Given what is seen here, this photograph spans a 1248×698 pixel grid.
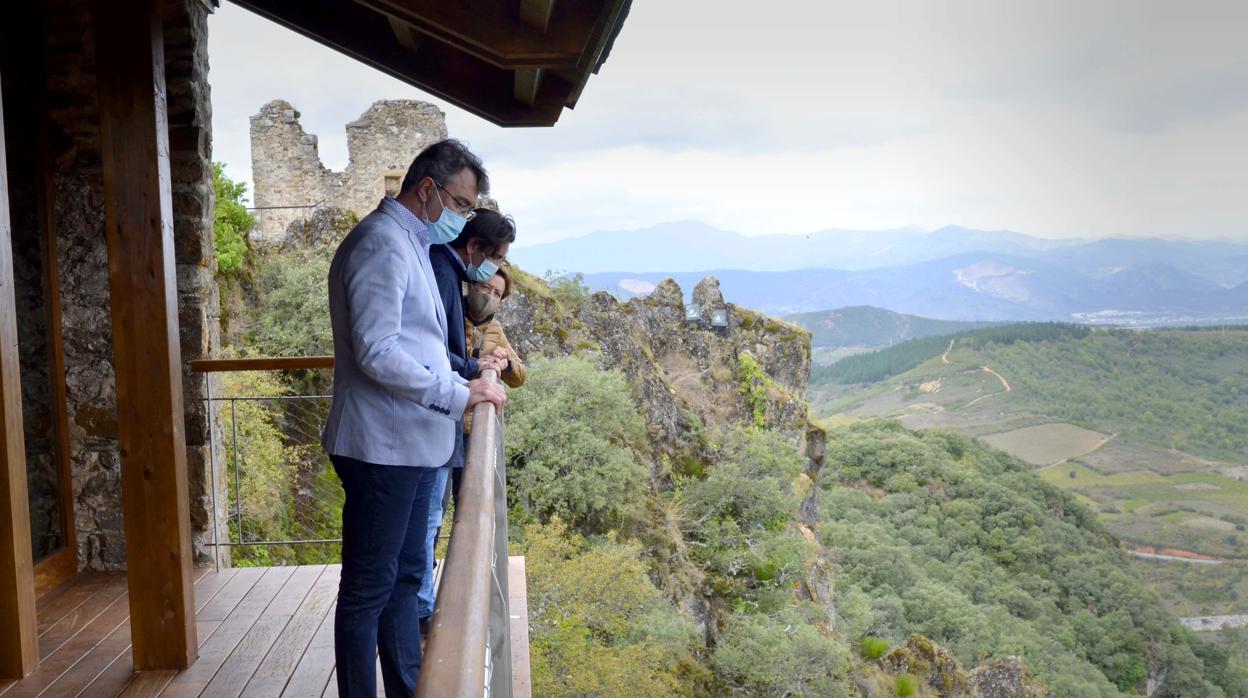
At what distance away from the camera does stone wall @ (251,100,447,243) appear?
1541 cm

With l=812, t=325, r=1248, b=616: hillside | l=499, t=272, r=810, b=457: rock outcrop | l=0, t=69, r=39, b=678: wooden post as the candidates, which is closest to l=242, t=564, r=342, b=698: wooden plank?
l=0, t=69, r=39, b=678: wooden post

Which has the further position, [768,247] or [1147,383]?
[768,247]

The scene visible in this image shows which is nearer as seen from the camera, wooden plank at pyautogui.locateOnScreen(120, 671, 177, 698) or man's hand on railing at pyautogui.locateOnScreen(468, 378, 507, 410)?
man's hand on railing at pyautogui.locateOnScreen(468, 378, 507, 410)

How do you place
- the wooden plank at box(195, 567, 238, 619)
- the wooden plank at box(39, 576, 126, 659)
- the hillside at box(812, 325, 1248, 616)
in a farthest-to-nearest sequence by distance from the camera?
the hillside at box(812, 325, 1248, 616) → the wooden plank at box(195, 567, 238, 619) → the wooden plank at box(39, 576, 126, 659)

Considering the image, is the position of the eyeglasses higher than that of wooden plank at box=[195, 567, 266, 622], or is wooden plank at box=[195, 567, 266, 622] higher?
the eyeglasses

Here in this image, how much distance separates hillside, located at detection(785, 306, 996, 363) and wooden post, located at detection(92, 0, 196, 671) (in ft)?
233

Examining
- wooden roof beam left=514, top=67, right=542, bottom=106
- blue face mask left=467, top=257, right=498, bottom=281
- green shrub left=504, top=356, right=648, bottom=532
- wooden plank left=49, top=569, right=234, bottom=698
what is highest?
wooden roof beam left=514, top=67, right=542, bottom=106

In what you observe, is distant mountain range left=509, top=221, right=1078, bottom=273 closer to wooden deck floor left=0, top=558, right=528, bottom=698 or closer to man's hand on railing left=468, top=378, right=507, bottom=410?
wooden deck floor left=0, top=558, right=528, bottom=698

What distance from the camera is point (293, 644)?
291 centimetres

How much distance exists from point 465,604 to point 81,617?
296 cm

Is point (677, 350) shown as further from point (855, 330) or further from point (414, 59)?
point (855, 330)

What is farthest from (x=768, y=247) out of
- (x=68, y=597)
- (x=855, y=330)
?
(x=68, y=597)

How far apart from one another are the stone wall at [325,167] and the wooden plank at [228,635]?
41.7 ft

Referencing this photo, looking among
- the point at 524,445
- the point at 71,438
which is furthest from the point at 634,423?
the point at 71,438
